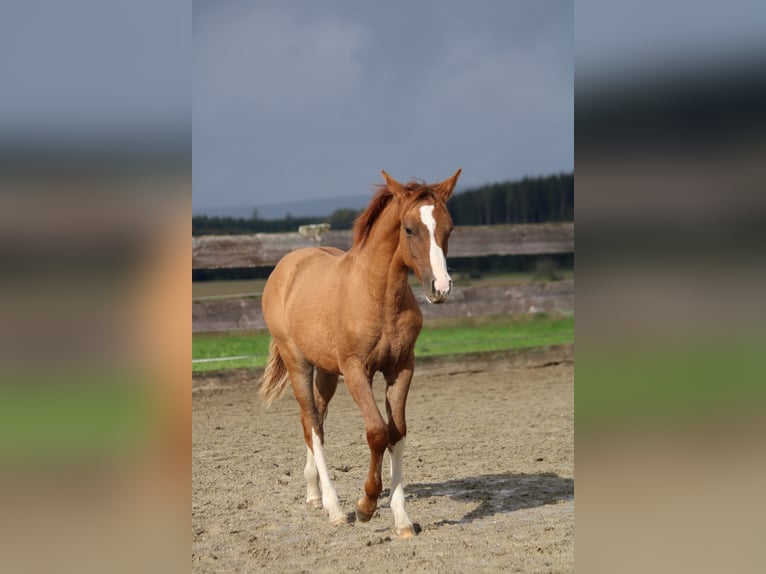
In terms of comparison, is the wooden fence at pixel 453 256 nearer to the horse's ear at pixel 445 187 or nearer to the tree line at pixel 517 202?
the horse's ear at pixel 445 187

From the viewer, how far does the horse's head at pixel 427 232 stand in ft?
11.9

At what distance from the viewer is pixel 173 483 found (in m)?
1.00

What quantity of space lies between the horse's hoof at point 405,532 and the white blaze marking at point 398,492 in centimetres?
1

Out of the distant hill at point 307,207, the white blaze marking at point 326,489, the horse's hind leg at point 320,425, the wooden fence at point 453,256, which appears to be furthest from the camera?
the distant hill at point 307,207

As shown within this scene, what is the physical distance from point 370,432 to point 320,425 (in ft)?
2.52

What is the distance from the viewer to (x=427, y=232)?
3711 mm

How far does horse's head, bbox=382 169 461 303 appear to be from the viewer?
3.62 metres

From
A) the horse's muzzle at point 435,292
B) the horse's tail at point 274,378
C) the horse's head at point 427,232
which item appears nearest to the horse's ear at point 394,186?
the horse's head at point 427,232

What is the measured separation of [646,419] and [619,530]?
18 centimetres

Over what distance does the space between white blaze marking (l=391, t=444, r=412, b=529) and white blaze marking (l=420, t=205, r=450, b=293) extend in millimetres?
1112

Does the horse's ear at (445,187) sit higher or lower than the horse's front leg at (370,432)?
higher

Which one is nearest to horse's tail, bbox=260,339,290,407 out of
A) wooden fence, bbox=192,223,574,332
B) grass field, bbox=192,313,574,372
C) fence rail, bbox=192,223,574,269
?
wooden fence, bbox=192,223,574,332

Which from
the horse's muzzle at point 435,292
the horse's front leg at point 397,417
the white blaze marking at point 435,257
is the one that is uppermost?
the white blaze marking at point 435,257

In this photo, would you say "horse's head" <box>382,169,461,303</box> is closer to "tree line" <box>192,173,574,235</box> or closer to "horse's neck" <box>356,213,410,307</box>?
"horse's neck" <box>356,213,410,307</box>
